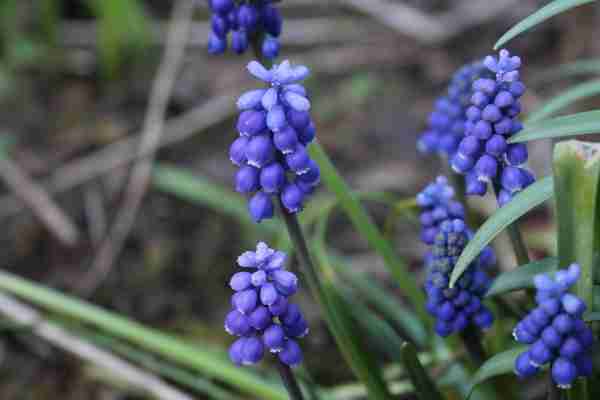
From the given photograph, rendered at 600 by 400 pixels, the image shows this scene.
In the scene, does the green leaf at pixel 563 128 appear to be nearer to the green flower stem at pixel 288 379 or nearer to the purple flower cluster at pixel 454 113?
the purple flower cluster at pixel 454 113

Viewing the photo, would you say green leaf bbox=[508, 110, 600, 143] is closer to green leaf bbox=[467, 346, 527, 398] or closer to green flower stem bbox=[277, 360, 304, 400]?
green leaf bbox=[467, 346, 527, 398]

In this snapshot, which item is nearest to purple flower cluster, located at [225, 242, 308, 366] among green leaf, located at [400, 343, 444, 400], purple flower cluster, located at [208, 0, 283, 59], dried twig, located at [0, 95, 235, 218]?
green leaf, located at [400, 343, 444, 400]

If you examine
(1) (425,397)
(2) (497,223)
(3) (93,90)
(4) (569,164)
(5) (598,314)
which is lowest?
(3) (93,90)

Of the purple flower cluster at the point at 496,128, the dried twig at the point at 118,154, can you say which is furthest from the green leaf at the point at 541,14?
the dried twig at the point at 118,154

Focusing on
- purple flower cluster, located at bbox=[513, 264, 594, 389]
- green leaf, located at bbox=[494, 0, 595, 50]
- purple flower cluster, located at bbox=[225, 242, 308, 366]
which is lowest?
purple flower cluster, located at bbox=[225, 242, 308, 366]

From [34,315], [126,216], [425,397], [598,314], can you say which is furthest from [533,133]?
[126,216]

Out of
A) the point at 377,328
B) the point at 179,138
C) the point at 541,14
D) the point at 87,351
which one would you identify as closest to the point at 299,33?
the point at 179,138

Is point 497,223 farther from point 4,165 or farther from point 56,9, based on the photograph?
point 56,9
